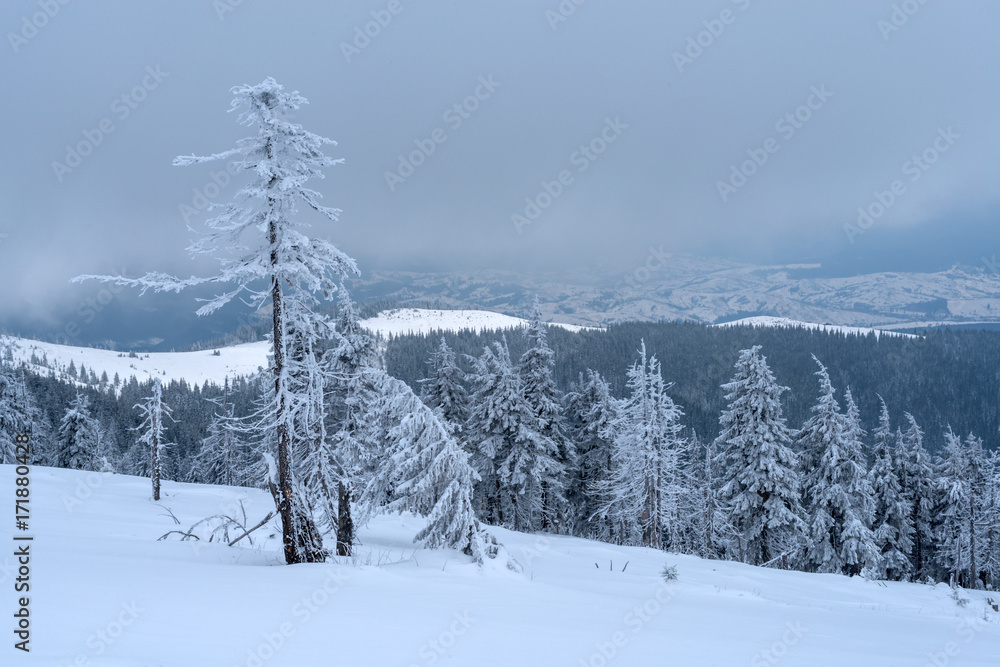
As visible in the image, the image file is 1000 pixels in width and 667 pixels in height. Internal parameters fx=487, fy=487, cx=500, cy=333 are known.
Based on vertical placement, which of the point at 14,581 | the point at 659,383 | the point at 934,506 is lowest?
the point at 934,506

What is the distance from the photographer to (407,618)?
241 inches

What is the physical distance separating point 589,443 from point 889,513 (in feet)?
68.2

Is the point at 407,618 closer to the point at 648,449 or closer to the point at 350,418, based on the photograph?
the point at 350,418

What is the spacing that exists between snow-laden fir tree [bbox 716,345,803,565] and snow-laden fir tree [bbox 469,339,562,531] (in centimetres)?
968

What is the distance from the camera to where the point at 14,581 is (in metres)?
5.81

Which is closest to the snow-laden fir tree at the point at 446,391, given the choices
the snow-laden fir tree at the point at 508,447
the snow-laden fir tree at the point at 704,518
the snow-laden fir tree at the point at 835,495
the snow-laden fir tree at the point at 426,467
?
the snow-laden fir tree at the point at 508,447

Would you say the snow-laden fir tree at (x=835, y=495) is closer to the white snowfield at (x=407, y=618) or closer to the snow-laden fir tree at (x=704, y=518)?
the snow-laden fir tree at (x=704, y=518)

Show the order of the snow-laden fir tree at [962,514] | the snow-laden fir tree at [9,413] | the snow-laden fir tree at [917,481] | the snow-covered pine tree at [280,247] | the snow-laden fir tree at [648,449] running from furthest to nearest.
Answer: the snow-laden fir tree at [9,413], the snow-laden fir tree at [917,481], the snow-laden fir tree at [962,514], the snow-laden fir tree at [648,449], the snow-covered pine tree at [280,247]

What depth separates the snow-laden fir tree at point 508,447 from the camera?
28.0 metres

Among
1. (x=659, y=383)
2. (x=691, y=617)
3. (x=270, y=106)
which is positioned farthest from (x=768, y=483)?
(x=270, y=106)

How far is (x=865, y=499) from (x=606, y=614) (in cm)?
2938

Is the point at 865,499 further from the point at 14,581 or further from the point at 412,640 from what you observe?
the point at 14,581

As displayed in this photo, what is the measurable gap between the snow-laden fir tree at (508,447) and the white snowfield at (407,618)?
1632 cm

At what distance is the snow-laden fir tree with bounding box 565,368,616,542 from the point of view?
3275 cm
